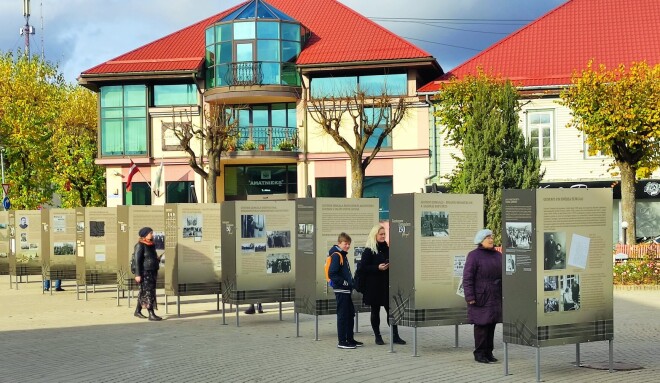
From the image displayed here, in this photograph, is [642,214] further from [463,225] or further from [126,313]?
[463,225]

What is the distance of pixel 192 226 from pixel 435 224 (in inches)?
309

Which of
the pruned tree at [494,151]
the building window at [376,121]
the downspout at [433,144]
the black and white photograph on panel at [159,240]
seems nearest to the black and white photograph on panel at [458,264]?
the black and white photograph on panel at [159,240]

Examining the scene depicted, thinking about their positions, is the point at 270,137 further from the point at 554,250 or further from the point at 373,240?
the point at 554,250

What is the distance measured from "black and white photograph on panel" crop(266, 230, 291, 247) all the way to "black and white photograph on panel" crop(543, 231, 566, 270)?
320 inches

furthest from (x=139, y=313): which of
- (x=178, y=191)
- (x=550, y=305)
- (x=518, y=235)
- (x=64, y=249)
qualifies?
(x=178, y=191)

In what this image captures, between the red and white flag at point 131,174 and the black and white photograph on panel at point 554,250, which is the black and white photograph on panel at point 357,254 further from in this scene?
the red and white flag at point 131,174

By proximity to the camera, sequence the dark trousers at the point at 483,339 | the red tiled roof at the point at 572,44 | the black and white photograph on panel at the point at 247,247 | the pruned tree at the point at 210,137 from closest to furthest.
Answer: the dark trousers at the point at 483,339 < the black and white photograph on panel at the point at 247,247 < the red tiled roof at the point at 572,44 < the pruned tree at the point at 210,137

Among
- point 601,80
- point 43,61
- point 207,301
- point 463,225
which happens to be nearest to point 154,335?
point 463,225

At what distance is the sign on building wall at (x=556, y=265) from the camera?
1278cm

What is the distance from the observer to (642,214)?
42.6m

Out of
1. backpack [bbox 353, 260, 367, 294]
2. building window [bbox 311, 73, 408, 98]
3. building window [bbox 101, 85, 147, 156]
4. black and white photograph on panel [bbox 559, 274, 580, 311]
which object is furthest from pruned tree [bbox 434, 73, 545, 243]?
black and white photograph on panel [bbox 559, 274, 580, 311]

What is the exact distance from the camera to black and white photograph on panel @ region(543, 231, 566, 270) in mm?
12805

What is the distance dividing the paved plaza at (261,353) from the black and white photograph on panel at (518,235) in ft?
5.26

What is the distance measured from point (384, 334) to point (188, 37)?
36930mm
